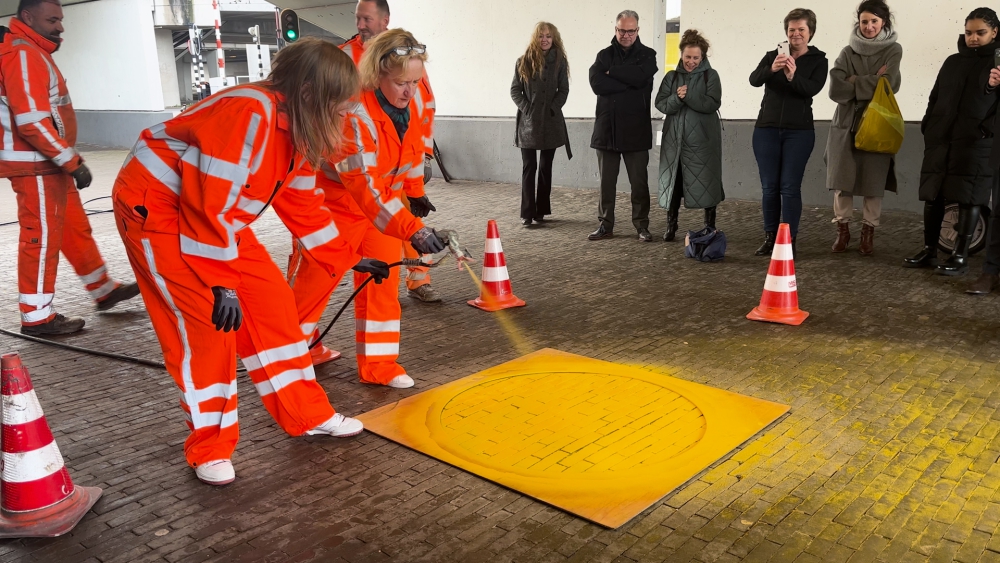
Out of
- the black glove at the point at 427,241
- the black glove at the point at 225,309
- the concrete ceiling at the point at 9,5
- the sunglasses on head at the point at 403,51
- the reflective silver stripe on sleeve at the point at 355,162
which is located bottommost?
the black glove at the point at 225,309

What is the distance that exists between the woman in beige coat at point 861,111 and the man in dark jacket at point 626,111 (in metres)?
1.78

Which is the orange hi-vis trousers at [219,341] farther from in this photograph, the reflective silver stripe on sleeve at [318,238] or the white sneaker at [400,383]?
the white sneaker at [400,383]

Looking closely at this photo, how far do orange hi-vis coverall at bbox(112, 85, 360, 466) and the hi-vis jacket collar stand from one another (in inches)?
124

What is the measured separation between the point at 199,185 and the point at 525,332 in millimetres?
2905

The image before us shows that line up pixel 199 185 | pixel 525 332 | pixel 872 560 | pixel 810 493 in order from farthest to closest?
pixel 525 332
pixel 810 493
pixel 199 185
pixel 872 560

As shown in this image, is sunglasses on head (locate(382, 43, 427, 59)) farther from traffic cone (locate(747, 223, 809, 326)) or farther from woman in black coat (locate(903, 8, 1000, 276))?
woman in black coat (locate(903, 8, 1000, 276))

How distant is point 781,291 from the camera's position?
18.6ft

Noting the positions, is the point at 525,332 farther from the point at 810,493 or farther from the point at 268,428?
the point at 810,493

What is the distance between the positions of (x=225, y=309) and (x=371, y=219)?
109 centimetres

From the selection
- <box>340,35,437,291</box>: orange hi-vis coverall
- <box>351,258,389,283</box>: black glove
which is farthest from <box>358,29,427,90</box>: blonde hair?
<box>351,258,389,283</box>: black glove

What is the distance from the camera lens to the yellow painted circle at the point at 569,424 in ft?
11.6

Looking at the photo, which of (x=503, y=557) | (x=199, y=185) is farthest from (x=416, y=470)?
(x=199, y=185)

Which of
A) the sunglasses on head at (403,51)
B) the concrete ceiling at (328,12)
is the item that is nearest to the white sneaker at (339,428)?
the sunglasses on head at (403,51)

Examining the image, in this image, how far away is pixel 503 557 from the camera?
283cm
